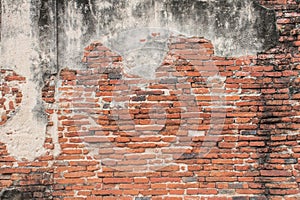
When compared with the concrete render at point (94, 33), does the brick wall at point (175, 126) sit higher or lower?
lower

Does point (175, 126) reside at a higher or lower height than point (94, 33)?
lower

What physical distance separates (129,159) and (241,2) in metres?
1.96

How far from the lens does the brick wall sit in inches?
147

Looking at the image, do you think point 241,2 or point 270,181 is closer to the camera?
point 270,181

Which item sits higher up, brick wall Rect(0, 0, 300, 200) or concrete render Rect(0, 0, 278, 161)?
concrete render Rect(0, 0, 278, 161)

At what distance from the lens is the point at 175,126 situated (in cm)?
383

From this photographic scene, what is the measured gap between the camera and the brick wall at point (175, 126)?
12.3ft

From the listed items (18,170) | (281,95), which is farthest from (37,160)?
(281,95)

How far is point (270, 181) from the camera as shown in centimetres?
370

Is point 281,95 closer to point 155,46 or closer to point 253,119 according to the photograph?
point 253,119

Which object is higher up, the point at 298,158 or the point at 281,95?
the point at 281,95

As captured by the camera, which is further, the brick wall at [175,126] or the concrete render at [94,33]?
the concrete render at [94,33]

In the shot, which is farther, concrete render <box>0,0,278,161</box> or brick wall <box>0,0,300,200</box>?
concrete render <box>0,0,278,161</box>

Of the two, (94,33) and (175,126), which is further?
(94,33)
